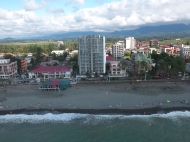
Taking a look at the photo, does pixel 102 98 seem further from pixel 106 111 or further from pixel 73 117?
pixel 73 117

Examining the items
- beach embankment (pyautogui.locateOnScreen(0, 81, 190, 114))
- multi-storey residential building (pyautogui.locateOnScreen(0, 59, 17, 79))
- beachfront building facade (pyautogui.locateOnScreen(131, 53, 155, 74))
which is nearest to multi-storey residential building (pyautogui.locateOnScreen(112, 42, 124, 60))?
beachfront building facade (pyautogui.locateOnScreen(131, 53, 155, 74))

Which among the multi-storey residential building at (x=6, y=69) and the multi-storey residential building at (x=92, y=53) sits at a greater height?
the multi-storey residential building at (x=92, y=53)

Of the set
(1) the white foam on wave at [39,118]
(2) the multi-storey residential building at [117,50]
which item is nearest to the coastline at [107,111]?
(1) the white foam on wave at [39,118]

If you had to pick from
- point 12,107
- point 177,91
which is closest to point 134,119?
point 177,91

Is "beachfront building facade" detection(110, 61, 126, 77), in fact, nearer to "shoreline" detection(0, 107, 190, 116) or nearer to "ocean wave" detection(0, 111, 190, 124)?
"shoreline" detection(0, 107, 190, 116)

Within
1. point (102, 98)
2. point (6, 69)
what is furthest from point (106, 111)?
point (6, 69)

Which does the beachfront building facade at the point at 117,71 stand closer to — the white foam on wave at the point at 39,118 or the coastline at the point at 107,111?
the coastline at the point at 107,111

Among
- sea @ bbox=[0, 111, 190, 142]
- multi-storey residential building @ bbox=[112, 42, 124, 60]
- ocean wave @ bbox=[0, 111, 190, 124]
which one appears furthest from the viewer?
multi-storey residential building @ bbox=[112, 42, 124, 60]
